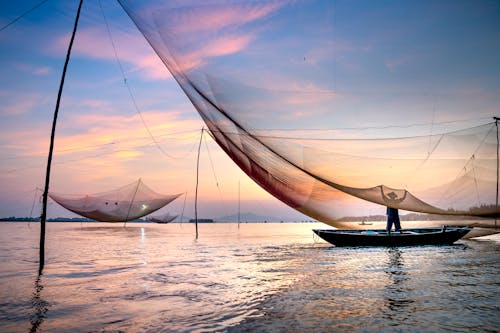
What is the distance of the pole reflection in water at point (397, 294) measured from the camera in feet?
19.5

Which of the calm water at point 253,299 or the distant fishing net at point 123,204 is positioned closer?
the calm water at point 253,299

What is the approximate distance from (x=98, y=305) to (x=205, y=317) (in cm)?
214

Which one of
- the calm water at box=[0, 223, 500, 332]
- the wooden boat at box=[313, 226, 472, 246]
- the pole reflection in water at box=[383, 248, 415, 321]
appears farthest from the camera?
the wooden boat at box=[313, 226, 472, 246]

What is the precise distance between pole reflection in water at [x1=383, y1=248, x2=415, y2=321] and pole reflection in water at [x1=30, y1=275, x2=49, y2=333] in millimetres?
4977

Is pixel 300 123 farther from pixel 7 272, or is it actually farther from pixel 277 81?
pixel 7 272

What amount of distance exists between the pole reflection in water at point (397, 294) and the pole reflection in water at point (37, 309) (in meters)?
4.98

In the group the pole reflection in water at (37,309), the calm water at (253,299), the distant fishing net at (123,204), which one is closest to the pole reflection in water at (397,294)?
the calm water at (253,299)

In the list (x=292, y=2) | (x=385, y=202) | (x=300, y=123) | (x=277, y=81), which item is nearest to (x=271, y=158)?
(x=300, y=123)

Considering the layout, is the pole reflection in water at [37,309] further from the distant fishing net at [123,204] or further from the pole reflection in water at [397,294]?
the distant fishing net at [123,204]

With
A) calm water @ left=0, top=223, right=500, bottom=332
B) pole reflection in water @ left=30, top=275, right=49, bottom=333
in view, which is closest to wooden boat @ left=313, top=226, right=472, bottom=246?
calm water @ left=0, top=223, right=500, bottom=332

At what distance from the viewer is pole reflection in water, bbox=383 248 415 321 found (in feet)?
19.5

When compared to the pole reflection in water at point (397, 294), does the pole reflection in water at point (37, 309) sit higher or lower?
higher

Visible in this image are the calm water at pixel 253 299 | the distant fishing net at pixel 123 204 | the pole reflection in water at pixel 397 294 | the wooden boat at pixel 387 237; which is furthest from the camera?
the distant fishing net at pixel 123 204

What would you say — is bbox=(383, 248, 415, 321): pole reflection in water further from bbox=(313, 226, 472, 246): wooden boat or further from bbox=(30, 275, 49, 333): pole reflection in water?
bbox=(313, 226, 472, 246): wooden boat
